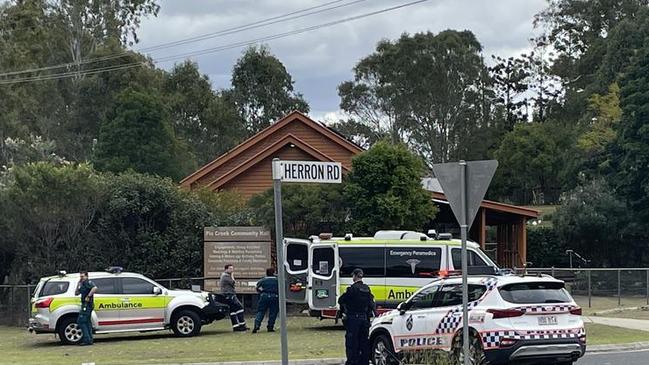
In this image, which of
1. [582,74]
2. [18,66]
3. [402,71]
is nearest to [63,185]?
[18,66]

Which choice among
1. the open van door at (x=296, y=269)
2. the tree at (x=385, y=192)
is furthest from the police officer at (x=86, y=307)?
the tree at (x=385, y=192)

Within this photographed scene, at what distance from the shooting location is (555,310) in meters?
15.4

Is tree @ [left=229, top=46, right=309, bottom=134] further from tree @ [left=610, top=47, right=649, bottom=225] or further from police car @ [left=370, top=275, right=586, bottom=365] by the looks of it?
police car @ [left=370, top=275, right=586, bottom=365]

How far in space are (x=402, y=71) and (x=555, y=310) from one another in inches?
2081

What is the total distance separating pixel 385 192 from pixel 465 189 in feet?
65.5

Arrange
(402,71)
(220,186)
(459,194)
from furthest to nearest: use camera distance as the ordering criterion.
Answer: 1. (402,71)
2. (220,186)
3. (459,194)

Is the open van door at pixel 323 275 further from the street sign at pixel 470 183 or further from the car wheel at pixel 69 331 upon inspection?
the street sign at pixel 470 183

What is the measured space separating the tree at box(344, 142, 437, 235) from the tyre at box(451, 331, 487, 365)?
15.4 m

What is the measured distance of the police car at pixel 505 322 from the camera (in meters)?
15.1

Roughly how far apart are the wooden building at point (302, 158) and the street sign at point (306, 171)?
950 inches

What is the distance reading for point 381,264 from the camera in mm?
26203

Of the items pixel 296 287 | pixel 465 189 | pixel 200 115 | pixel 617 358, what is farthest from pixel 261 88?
pixel 465 189

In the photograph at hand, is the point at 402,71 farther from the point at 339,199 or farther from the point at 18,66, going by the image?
the point at 339,199

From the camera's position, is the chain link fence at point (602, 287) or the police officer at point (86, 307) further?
the chain link fence at point (602, 287)
